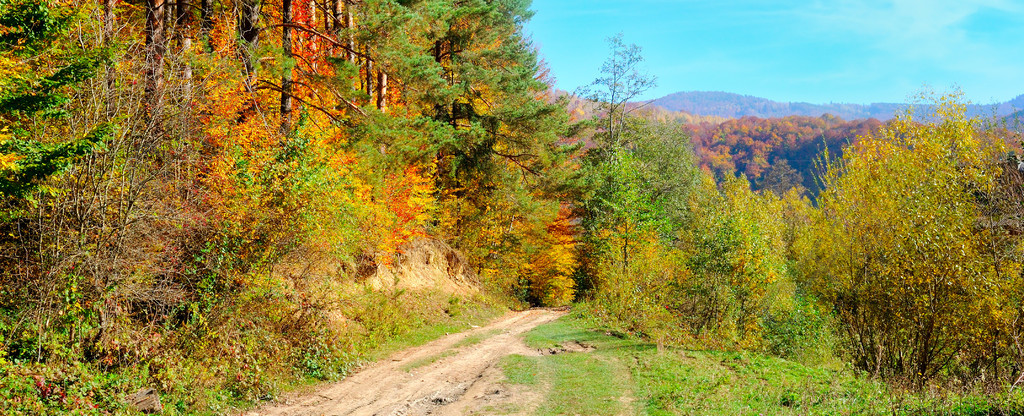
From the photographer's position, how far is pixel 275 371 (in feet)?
32.7

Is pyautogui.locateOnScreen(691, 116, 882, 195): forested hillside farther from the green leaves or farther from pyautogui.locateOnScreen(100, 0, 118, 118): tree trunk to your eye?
the green leaves

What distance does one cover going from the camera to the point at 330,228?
10953mm

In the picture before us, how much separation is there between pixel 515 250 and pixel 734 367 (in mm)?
18018

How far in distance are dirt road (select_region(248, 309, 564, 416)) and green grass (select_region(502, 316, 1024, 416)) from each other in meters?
0.75

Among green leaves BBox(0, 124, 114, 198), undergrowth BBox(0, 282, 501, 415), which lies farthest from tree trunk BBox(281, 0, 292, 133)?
green leaves BBox(0, 124, 114, 198)

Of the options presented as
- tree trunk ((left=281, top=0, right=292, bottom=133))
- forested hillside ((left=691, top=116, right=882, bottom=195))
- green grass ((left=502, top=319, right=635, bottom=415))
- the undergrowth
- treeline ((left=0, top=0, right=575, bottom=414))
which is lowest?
green grass ((left=502, top=319, right=635, bottom=415))

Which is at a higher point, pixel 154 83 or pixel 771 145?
pixel 771 145

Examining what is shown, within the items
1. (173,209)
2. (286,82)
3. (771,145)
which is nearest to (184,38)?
(286,82)

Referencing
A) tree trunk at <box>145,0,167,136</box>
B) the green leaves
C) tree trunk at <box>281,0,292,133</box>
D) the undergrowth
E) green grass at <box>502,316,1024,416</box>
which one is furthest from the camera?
tree trunk at <box>281,0,292,133</box>

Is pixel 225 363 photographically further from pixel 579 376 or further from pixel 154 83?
pixel 579 376

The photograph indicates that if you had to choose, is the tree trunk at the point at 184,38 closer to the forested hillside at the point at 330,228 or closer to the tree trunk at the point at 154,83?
the forested hillside at the point at 330,228

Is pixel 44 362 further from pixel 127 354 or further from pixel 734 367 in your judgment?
pixel 734 367

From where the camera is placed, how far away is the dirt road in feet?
29.7

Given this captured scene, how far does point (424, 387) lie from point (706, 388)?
552 cm
